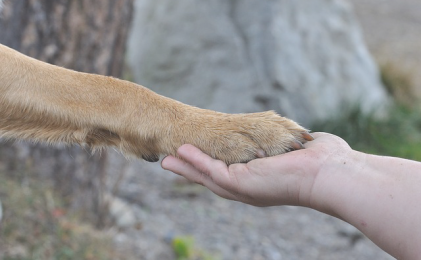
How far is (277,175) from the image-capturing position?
7.35 feet

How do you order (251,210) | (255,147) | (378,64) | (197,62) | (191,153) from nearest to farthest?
(191,153)
(255,147)
(251,210)
(197,62)
(378,64)

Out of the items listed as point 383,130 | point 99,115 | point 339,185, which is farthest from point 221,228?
point 383,130

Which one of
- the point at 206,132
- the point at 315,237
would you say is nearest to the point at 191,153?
the point at 206,132

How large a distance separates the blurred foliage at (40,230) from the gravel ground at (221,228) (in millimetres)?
425

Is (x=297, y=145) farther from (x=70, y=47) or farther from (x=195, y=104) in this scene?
(x=195, y=104)

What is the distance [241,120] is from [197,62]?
5.00 metres

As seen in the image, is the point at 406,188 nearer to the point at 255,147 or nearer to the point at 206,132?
the point at 255,147

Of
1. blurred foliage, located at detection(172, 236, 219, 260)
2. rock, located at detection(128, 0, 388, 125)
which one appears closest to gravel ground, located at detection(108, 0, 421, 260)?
blurred foliage, located at detection(172, 236, 219, 260)

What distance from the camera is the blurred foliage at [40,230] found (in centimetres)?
384

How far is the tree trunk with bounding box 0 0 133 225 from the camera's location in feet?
14.4

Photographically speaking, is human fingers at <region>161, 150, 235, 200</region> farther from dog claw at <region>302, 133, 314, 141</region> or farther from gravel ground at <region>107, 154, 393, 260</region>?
gravel ground at <region>107, 154, 393, 260</region>

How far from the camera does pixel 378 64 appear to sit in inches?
428

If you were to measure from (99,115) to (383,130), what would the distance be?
6.46 metres

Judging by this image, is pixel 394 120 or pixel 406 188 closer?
pixel 406 188
